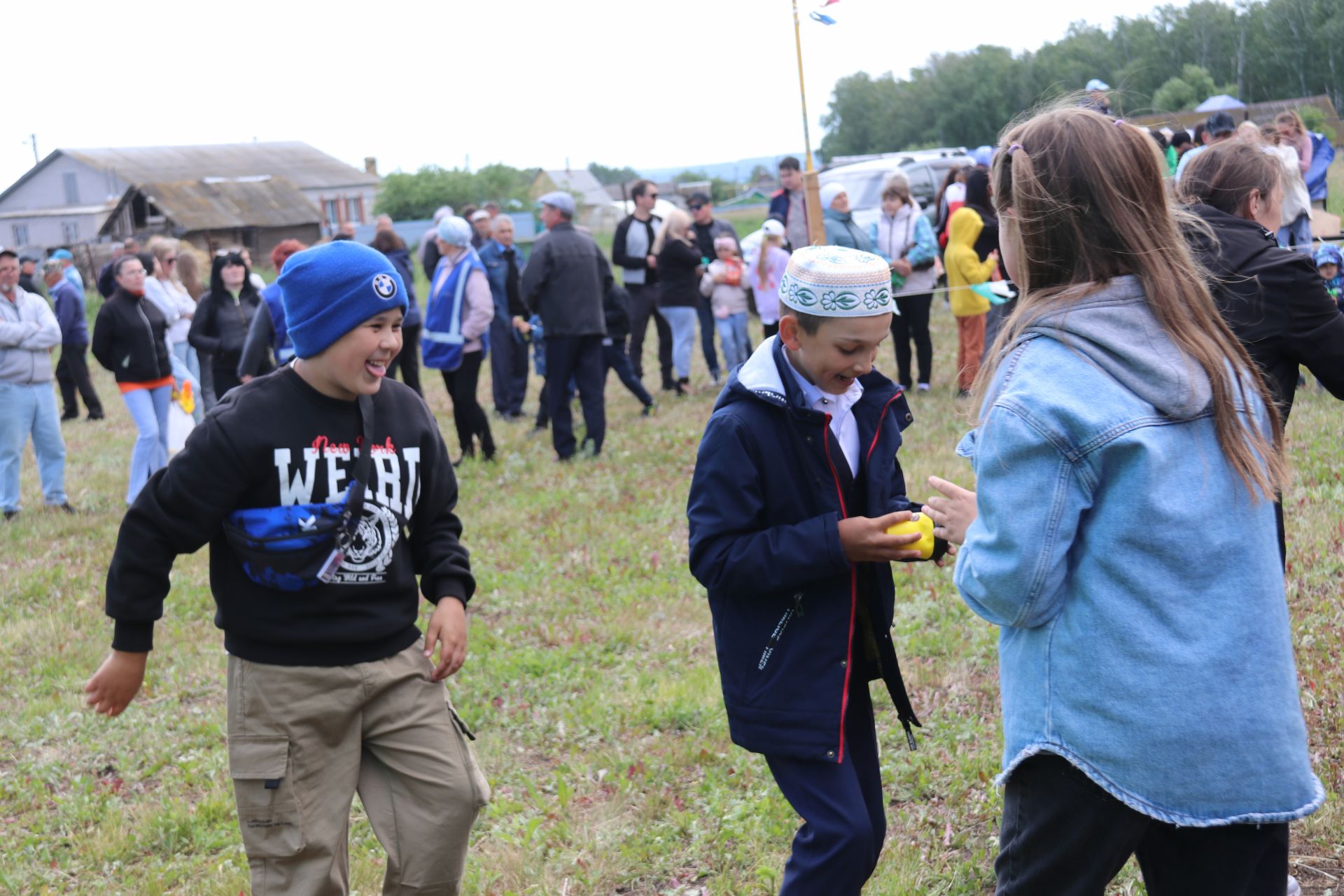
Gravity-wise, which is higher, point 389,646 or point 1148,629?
point 1148,629

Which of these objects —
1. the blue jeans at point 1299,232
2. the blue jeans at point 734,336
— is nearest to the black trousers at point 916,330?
the blue jeans at point 734,336

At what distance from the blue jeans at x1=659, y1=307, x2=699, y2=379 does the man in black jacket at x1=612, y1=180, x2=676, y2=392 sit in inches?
8.4

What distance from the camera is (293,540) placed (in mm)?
2891

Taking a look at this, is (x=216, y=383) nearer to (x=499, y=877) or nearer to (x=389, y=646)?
(x=499, y=877)

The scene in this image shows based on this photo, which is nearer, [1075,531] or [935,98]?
[1075,531]

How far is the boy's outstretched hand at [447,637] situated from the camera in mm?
3053

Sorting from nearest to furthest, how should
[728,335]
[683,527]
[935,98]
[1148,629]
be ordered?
1. [1148,629]
2. [683,527]
3. [728,335]
4. [935,98]

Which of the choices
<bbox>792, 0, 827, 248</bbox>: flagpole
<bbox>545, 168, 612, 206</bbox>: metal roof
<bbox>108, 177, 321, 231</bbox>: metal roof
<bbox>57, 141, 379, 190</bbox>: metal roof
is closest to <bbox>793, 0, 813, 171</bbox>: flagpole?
<bbox>792, 0, 827, 248</bbox>: flagpole

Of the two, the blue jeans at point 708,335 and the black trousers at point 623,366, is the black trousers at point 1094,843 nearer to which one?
the black trousers at point 623,366

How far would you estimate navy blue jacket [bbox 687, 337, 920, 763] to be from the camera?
2.71m

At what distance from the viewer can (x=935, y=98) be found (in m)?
28.4

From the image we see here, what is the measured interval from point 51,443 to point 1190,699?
1022 cm

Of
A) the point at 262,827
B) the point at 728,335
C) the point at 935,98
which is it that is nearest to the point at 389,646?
the point at 262,827

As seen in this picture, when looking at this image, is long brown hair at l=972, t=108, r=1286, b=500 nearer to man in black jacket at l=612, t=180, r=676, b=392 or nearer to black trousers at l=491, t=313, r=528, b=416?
black trousers at l=491, t=313, r=528, b=416
